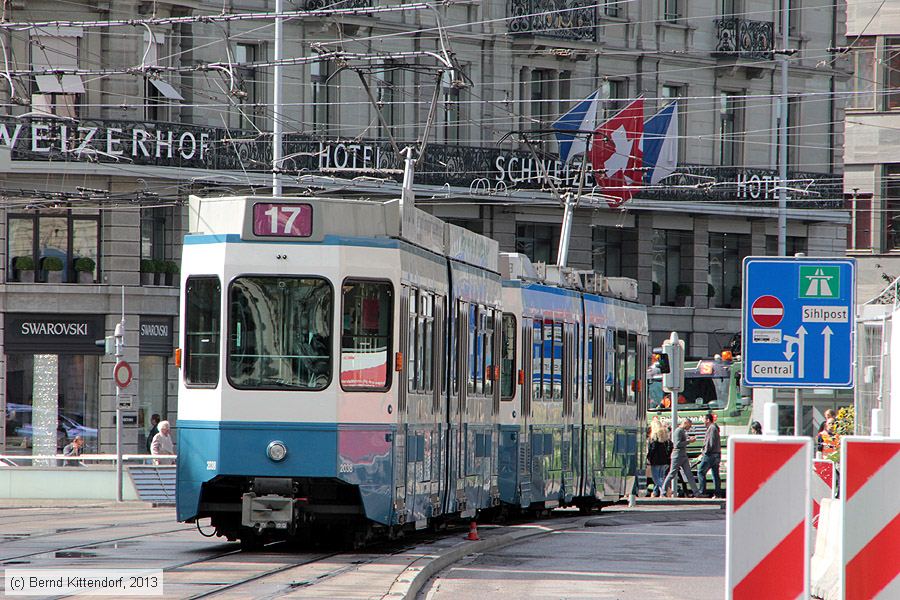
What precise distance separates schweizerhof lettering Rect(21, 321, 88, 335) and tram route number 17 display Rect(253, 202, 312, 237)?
24.7 metres

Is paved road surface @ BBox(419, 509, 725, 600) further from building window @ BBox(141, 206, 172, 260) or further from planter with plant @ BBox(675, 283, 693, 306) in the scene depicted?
planter with plant @ BBox(675, 283, 693, 306)

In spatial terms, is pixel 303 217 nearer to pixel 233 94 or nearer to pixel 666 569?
pixel 666 569

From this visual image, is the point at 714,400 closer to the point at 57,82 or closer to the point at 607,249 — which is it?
the point at 607,249

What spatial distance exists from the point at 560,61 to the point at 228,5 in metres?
9.85

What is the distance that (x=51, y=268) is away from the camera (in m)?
39.4

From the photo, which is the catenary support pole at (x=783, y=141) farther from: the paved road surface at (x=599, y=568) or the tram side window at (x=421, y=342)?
the tram side window at (x=421, y=342)

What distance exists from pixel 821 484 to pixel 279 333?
16.7ft

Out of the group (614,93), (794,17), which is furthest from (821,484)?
(794,17)

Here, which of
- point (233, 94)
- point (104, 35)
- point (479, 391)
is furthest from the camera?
point (104, 35)

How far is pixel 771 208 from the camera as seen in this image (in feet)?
168

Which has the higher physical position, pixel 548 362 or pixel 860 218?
pixel 860 218

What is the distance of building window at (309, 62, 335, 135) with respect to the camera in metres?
43.3

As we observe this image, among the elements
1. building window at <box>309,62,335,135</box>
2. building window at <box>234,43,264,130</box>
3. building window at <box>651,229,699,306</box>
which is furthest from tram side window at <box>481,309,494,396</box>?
building window at <box>651,229,699,306</box>

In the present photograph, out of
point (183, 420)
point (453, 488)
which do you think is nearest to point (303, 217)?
point (183, 420)
